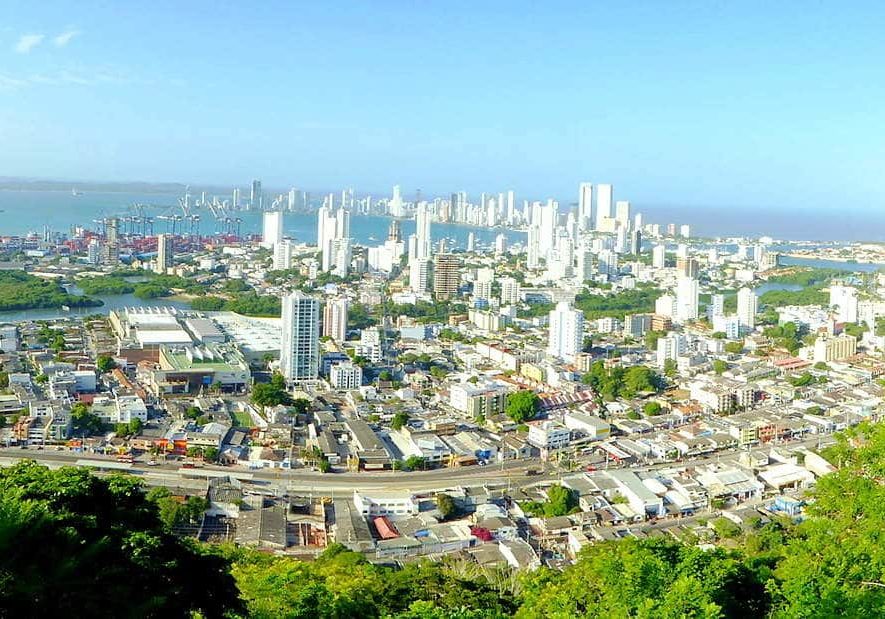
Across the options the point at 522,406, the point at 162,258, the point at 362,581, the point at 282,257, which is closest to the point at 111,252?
the point at 162,258

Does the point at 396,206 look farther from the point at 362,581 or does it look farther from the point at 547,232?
the point at 362,581

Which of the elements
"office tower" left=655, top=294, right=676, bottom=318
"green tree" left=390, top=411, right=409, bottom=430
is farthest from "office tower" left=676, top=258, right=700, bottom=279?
"green tree" left=390, top=411, right=409, bottom=430

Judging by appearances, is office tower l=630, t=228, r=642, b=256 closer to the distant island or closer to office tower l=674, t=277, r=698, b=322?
office tower l=674, t=277, r=698, b=322

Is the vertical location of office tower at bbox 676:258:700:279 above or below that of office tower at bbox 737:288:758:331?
above

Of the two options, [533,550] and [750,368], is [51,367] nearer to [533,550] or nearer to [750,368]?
[533,550]

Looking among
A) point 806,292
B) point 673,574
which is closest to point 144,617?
point 673,574

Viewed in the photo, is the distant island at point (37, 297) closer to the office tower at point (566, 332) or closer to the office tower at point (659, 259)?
the office tower at point (566, 332)

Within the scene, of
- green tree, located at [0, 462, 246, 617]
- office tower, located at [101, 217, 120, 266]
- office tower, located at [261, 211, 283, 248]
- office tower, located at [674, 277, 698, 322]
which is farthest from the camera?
office tower, located at [261, 211, 283, 248]
